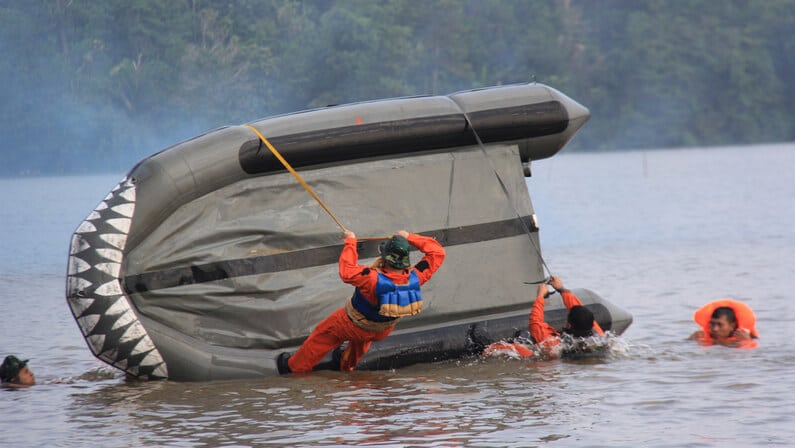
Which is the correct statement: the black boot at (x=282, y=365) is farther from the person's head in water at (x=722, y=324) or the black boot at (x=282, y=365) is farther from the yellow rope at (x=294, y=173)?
the person's head in water at (x=722, y=324)

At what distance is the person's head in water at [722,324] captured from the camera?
930 cm

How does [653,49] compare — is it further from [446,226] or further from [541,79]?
[446,226]

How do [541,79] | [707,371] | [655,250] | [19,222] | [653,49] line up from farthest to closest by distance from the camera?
[653,49] → [541,79] → [19,222] → [655,250] → [707,371]

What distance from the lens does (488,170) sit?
28.3 ft

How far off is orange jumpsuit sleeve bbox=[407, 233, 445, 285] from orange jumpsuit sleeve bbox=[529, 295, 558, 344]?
1.01 meters

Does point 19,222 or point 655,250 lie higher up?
point 19,222

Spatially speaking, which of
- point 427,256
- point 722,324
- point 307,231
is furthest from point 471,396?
point 722,324

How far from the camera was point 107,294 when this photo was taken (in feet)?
24.3

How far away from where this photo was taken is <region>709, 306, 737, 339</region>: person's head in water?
930 centimetres

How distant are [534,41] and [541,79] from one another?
278 centimetres

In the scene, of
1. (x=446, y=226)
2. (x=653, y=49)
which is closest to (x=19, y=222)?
(x=446, y=226)

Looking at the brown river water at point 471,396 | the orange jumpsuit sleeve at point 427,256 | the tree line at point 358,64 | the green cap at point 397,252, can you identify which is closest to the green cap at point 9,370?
the brown river water at point 471,396

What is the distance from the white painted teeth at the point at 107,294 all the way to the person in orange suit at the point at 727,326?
4383 mm

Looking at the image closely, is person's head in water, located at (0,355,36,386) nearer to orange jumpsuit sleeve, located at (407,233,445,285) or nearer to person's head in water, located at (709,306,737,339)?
orange jumpsuit sleeve, located at (407,233,445,285)
